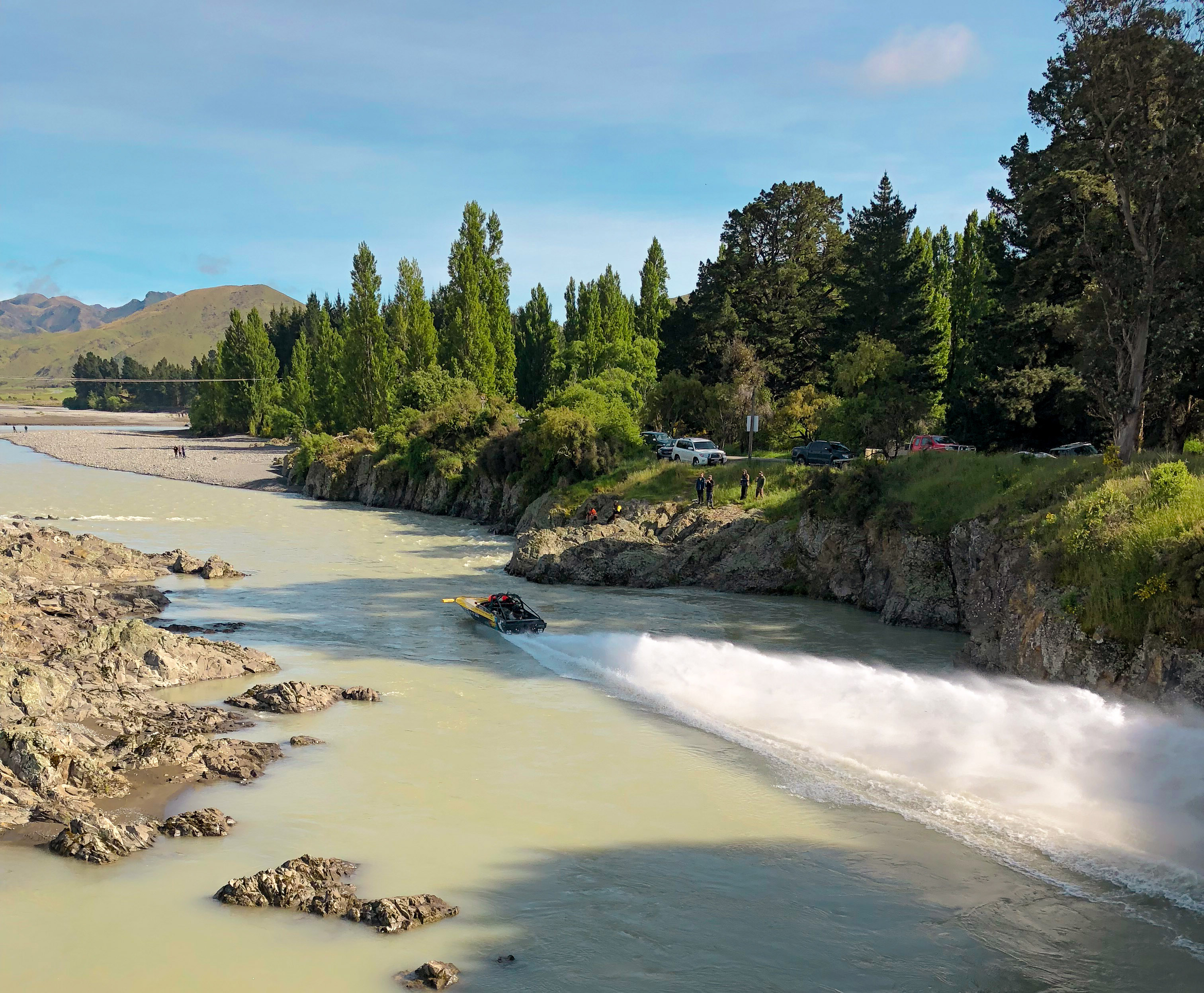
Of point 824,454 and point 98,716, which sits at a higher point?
point 824,454

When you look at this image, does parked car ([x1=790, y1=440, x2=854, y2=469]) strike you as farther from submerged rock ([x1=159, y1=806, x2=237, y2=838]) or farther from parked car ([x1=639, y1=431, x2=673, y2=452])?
submerged rock ([x1=159, y1=806, x2=237, y2=838])

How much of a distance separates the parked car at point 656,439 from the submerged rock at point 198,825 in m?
39.0

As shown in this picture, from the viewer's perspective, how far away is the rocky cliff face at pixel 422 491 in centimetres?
5441

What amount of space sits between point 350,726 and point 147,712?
3.83 meters

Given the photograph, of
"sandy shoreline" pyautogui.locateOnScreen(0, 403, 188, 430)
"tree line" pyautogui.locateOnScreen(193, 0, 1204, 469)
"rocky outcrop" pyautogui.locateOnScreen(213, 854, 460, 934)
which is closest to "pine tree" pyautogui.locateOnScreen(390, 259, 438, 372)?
"tree line" pyautogui.locateOnScreen(193, 0, 1204, 469)

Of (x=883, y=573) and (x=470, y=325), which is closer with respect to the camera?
(x=883, y=573)

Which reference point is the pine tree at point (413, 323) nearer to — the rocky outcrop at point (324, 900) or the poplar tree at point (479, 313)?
the poplar tree at point (479, 313)

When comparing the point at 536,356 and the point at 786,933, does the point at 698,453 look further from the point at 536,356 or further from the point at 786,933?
the point at 536,356

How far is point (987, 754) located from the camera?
16.4 meters

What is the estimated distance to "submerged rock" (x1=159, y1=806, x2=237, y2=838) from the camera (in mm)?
13539

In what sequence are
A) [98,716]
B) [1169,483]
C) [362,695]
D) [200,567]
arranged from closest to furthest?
→ [98,716] < [362,695] < [1169,483] < [200,567]

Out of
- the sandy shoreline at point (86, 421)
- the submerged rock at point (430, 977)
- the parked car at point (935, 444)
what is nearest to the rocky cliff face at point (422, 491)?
the parked car at point (935, 444)

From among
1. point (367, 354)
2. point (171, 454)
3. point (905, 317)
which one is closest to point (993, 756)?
point (905, 317)

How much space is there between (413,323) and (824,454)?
1803 inches
